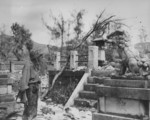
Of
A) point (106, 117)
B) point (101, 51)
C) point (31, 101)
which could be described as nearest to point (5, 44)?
point (101, 51)

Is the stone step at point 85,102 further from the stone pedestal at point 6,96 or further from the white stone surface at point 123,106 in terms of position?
the white stone surface at point 123,106

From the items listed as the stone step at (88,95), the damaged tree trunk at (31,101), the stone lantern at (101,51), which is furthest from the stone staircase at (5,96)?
the stone lantern at (101,51)

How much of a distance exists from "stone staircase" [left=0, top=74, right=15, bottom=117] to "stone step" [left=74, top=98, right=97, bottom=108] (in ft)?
13.4

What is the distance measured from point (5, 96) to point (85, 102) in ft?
14.6

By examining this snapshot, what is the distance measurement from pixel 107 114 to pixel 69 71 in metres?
10.0

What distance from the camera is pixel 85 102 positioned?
12180 mm

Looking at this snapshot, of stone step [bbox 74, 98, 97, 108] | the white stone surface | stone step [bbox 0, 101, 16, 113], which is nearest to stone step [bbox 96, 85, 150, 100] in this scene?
the white stone surface

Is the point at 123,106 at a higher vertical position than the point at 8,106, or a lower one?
higher

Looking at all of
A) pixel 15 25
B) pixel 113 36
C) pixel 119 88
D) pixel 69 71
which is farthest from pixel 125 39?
pixel 15 25

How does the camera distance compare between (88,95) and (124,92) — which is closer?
(124,92)

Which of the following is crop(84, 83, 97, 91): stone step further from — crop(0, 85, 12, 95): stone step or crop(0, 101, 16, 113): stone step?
crop(0, 85, 12, 95): stone step

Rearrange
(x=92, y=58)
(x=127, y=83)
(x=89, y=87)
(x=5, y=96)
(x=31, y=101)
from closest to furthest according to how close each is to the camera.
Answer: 1. (x=127, y=83)
2. (x=31, y=101)
3. (x=5, y=96)
4. (x=89, y=87)
5. (x=92, y=58)

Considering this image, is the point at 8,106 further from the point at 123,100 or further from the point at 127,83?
the point at 127,83

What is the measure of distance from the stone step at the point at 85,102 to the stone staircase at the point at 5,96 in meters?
4.08
